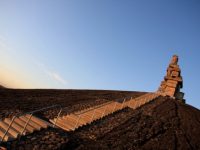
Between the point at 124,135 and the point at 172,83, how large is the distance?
31.1 m

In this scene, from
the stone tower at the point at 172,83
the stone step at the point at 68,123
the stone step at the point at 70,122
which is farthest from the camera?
the stone tower at the point at 172,83

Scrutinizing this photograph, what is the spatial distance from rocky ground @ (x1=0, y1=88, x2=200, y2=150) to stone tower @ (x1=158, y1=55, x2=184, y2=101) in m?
21.1

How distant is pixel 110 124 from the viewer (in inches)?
710

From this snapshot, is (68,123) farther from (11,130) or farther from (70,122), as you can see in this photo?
(11,130)

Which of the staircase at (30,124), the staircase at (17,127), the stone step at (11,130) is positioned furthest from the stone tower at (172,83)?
the stone step at (11,130)

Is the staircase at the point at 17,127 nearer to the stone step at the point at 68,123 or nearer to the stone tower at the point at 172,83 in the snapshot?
the stone step at the point at 68,123

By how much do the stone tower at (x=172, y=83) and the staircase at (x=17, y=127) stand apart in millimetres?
31817

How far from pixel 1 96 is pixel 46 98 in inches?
185

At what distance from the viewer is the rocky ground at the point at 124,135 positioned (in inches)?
A: 511

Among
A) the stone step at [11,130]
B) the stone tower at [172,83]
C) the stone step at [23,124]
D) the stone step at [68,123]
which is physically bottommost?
the stone step at [11,130]

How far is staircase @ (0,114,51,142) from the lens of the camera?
1242cm

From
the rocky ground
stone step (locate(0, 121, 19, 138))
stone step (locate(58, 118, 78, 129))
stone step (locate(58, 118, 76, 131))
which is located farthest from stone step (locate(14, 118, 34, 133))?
stone step (locate(58, 118, 78, 129))

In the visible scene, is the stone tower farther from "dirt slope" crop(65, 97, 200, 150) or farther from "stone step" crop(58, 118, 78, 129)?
"stone step" crop(58, 118, 78, 129)

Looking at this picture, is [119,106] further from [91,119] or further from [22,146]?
[22,146]
